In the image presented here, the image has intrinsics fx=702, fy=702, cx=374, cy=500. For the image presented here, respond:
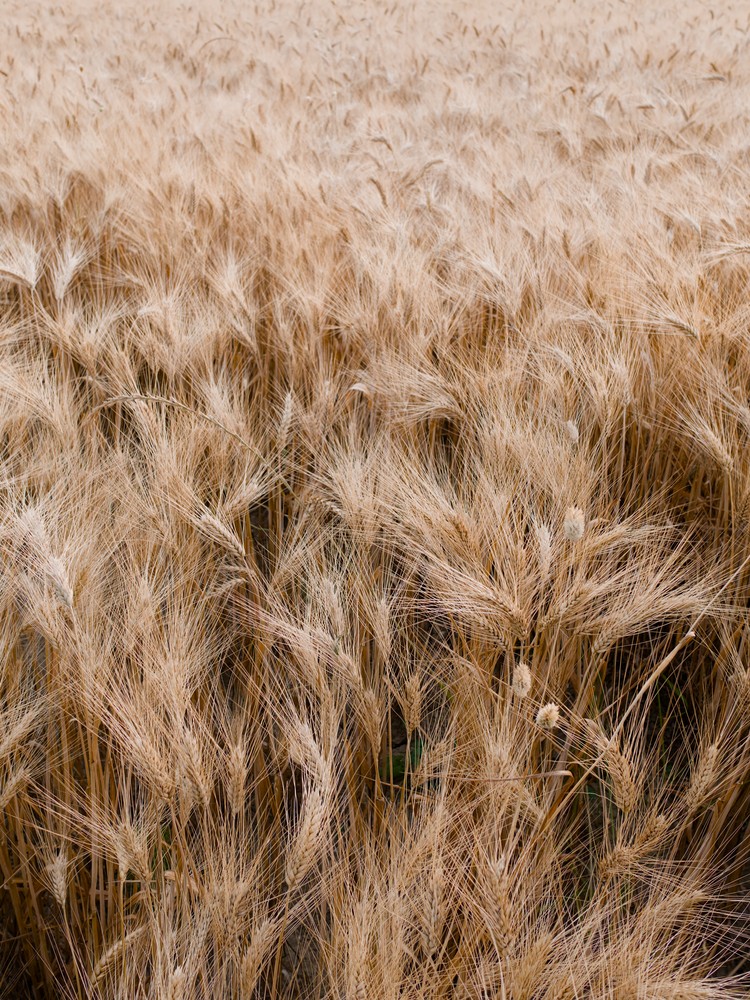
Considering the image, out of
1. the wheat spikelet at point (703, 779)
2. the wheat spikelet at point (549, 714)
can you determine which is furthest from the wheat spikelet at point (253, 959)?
the wheat spikelet at point (703, 779)

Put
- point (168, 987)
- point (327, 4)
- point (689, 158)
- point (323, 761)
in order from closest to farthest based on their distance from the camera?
point (168, 987)
point (323, 761)
point (689, 158)
point (327, 4)

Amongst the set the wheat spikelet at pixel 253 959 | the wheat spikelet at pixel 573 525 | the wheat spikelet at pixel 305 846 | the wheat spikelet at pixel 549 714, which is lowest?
the wheat spikelet at pixel 253 959

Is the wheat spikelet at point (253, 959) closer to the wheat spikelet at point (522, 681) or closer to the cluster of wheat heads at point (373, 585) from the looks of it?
the cluster of wheat heads at point (373, 585)

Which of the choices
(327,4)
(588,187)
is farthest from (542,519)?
(327,4)

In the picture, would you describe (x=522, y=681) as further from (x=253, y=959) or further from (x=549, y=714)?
(x=253, y=959)

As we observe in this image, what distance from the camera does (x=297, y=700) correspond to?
35.8 inches

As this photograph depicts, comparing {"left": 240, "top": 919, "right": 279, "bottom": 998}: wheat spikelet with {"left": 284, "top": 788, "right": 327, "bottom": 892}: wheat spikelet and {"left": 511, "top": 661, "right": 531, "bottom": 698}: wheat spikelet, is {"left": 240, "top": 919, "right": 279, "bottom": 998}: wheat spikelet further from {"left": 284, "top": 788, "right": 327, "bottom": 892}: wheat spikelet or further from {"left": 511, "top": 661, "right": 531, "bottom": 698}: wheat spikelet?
{"left": 511, "top": 661, "right": 531, "bottom": 698}: wheat spikelet

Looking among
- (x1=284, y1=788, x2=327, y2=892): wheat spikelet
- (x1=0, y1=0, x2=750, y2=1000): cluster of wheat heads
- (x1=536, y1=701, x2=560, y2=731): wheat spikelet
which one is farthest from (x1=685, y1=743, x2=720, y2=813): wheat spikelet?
(x1=284, y1=788, x2=327, y2=892): wheat spikelet

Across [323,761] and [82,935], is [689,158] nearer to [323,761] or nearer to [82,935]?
[323,761]

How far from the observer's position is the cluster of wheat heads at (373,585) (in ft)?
Answer: 2.17

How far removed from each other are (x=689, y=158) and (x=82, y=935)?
2694 millimetres

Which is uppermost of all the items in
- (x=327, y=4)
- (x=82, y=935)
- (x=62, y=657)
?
(x=327, y=4)

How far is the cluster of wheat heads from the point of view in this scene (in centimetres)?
66

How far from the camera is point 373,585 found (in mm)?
912
